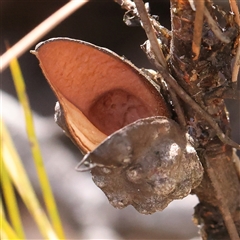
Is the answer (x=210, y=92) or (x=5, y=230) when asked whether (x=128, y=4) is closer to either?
(x=210, y=92)

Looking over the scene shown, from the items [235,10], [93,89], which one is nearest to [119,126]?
[93,89]

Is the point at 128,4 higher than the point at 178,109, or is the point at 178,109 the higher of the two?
the point at 128,4

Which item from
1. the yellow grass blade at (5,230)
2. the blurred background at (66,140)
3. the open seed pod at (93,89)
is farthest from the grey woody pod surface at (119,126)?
the blurred background at (66,140)

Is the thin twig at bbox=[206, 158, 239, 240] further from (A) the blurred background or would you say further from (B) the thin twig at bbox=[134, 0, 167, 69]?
(A) the blurred background

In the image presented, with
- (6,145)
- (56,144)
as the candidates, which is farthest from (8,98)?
(6,145)

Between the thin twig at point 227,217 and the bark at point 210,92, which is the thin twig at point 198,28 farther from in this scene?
the thin twig at point 227,217

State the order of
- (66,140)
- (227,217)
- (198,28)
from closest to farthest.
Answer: (198,28) → (227,217) → (66,140)

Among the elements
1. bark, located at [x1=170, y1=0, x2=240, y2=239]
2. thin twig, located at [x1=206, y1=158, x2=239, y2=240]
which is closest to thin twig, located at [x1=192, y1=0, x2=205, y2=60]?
bark, located at [x1=170, y1=0, x2=240, y2=239]
